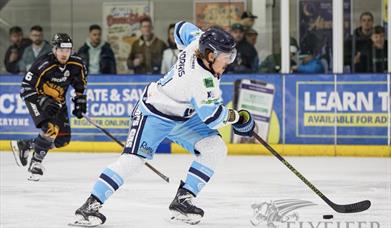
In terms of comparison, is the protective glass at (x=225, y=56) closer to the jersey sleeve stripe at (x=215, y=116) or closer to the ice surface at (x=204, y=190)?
the jersey sleeve stripe at (x=215, y=116)

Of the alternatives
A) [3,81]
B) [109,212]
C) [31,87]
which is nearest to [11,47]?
[3,81]

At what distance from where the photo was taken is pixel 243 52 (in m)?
10.2

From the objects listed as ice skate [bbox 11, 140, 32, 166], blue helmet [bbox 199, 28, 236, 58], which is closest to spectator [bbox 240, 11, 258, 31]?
ice skate [bbox 11, 140, 32, 166]

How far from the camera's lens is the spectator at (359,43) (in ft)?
32.4

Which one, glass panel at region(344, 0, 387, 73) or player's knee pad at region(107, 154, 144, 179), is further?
glass panel at region(344, 0, 387, 73)

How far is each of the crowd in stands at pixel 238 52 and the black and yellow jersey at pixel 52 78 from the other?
8.54 ft

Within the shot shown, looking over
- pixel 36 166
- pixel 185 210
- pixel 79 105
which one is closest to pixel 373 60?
pixel 79 105

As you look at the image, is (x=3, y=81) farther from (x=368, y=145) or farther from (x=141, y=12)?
(x=368, y=145)

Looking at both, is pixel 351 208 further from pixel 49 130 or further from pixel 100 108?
pixel 100 108

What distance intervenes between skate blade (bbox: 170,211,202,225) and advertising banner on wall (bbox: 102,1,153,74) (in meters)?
5.24

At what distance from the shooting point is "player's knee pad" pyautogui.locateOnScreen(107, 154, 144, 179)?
17.0 feet

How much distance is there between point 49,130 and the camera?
7.85 metres

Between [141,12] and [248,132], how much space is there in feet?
18.0

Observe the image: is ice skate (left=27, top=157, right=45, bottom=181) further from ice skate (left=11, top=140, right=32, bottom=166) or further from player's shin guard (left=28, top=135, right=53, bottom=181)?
ice skate (left=11, top=140, right=32, bottom=166)
